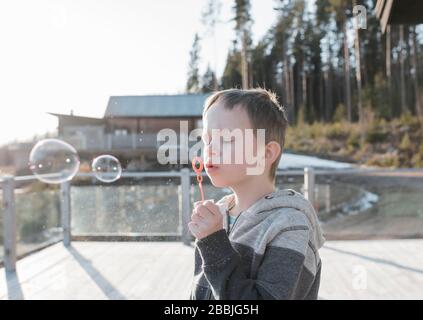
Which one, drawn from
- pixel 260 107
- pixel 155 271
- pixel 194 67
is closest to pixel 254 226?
pixel 260 107

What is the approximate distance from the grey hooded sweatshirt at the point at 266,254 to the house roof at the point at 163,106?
126 inches

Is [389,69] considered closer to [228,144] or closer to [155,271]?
[155,271]

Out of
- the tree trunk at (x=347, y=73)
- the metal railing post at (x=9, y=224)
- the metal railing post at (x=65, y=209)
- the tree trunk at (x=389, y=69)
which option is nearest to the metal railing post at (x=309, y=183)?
the metal railing post at (x=65, y=209)

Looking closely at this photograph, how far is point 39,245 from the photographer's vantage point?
3709 mm

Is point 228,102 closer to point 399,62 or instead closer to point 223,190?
point 223,190

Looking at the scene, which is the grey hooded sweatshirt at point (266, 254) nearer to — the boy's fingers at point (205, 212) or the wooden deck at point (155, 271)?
the boy's fingers at point (205, 212)

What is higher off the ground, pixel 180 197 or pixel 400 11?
pixel 400 11

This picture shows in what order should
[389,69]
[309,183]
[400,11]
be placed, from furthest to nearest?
1. [389,69]
2. [309,183]
3. [400,11]

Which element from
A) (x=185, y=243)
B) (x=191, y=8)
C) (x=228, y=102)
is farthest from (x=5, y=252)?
(x=228, y=102)

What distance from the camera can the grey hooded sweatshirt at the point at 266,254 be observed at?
637mm

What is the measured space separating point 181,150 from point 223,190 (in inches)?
63.9

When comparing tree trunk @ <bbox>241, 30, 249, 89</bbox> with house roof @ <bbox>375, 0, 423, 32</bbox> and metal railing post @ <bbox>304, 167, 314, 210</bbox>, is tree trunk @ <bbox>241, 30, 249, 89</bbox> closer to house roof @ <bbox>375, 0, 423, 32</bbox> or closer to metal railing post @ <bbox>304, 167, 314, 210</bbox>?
metal railing post @ <bbox>304, 167, 314, 210</bbox>

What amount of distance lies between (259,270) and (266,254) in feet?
0.08

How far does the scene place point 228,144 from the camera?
678mm
